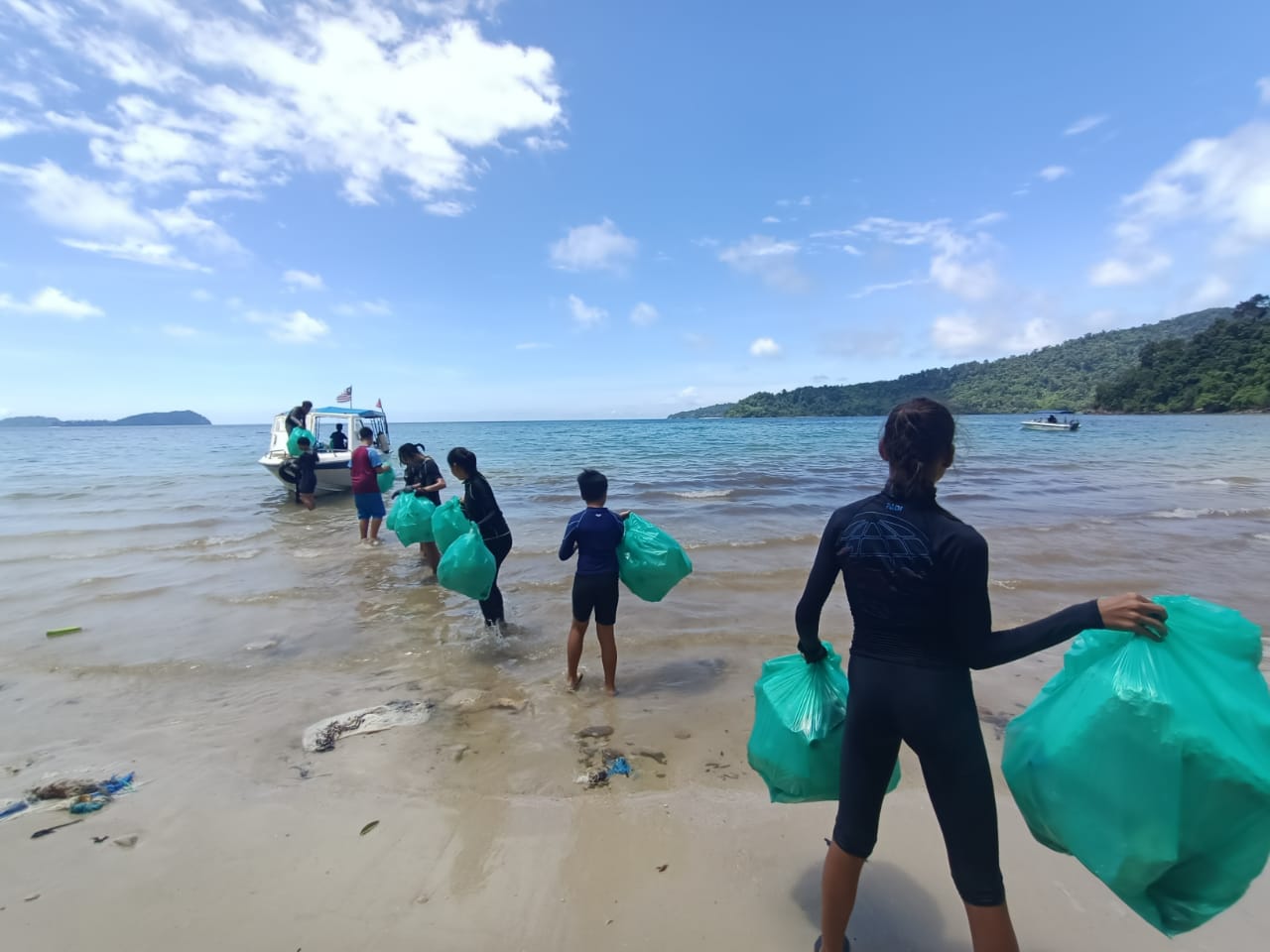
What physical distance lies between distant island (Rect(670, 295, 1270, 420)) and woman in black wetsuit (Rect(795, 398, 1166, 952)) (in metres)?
34.8

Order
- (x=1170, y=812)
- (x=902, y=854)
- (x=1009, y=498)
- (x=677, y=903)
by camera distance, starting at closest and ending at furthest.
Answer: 1. (x=1170, y=812)
2. (x=677, y=903)
3. (x=902, y=854)
4. (x=1009, y=498)

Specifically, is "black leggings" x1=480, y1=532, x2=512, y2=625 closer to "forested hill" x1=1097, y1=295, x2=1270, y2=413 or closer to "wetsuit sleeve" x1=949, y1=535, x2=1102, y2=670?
"wetsuit sleeve" x1=949, y1=535, x2=1102, y2=670

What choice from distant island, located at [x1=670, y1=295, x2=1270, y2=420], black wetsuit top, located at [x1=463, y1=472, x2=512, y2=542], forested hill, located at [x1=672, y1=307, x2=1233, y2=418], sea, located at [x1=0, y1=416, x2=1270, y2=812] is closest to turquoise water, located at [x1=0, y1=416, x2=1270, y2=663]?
sea, located at [x1=0, y1=416, x2=1270, y2=812]

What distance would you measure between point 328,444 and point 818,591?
17393 mm

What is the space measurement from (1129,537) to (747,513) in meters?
6.05

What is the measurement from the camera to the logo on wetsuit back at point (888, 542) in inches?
70.4

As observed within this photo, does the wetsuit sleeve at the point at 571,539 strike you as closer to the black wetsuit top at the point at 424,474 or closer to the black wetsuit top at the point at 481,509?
the black wetsuit top at the point at 481,509

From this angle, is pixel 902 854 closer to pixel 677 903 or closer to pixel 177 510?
pixel 677 903

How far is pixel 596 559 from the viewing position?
4.41m

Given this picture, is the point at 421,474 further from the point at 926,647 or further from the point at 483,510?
the point at 926,647

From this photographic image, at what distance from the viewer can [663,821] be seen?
119 inches

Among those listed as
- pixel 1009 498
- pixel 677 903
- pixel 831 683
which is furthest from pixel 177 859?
pixel 1009 498

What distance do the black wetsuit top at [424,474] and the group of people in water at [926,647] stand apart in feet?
19.1

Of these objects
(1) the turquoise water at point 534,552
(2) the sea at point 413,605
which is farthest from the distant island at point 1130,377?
(2) the sea at point 413,605
